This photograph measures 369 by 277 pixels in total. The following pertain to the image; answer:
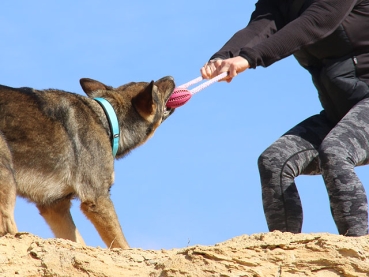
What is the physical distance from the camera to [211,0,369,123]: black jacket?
211 inches

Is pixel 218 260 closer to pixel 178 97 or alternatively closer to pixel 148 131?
pixel 178 97

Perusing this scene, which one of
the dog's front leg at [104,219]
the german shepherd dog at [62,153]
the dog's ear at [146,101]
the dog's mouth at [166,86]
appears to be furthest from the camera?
the dog's mouth at [166,86]

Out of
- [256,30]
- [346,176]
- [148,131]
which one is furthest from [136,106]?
[346,176]

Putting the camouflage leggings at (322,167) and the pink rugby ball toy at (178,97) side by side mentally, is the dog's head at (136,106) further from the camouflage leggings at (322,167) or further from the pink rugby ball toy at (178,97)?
the camouflage leggings at (322,167)

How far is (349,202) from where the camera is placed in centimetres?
498

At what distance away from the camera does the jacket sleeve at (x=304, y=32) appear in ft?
17.6

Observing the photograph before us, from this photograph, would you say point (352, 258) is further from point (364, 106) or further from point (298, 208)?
point (364, 106)

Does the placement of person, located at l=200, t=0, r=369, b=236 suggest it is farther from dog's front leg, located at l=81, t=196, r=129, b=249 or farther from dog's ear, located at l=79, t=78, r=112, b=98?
dog's ear, located at l=79, t=78, r=112, b=98

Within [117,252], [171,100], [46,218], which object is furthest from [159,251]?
[171,100]

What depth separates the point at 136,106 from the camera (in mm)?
7203

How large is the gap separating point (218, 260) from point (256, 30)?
8.52 feet

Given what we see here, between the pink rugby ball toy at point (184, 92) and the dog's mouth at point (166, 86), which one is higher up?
the dog's mouth at point (166, 86)

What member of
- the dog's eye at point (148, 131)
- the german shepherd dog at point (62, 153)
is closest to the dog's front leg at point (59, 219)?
the german shepherd dog at point (62, 153)

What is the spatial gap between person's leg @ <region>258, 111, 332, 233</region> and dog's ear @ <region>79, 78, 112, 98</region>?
259 centimetres
